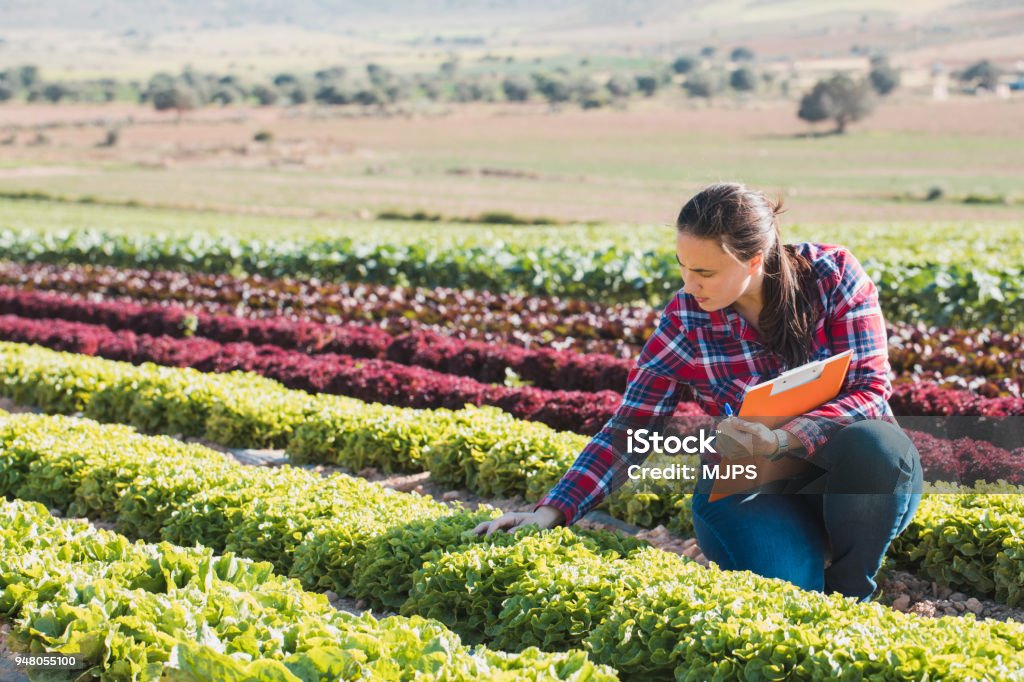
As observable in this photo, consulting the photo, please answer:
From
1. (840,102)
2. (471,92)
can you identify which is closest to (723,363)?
(840,102)

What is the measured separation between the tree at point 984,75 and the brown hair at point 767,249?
118m

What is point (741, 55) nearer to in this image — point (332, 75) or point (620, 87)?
point (332, 75)

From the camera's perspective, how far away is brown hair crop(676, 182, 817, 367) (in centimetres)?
407

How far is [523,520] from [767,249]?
4.83 feet

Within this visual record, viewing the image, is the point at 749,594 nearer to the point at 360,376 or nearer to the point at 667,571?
the point at 667,571

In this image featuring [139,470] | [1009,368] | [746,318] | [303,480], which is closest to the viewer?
[746,318]

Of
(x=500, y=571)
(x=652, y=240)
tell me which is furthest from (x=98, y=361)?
(x=652, y=240)

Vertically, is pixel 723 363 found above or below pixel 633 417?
above

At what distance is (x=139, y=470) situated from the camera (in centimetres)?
629

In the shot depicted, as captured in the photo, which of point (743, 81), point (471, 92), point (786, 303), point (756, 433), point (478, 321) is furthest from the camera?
point (743, 81)

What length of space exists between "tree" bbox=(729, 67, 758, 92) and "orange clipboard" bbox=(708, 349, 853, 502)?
12877 centimetres

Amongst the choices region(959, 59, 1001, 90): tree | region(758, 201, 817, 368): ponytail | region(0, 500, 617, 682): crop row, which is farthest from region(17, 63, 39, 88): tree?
region(758, 201, 817, 368): ponytail

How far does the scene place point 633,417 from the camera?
4.55 meters

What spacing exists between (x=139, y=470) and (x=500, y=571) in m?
2.79
